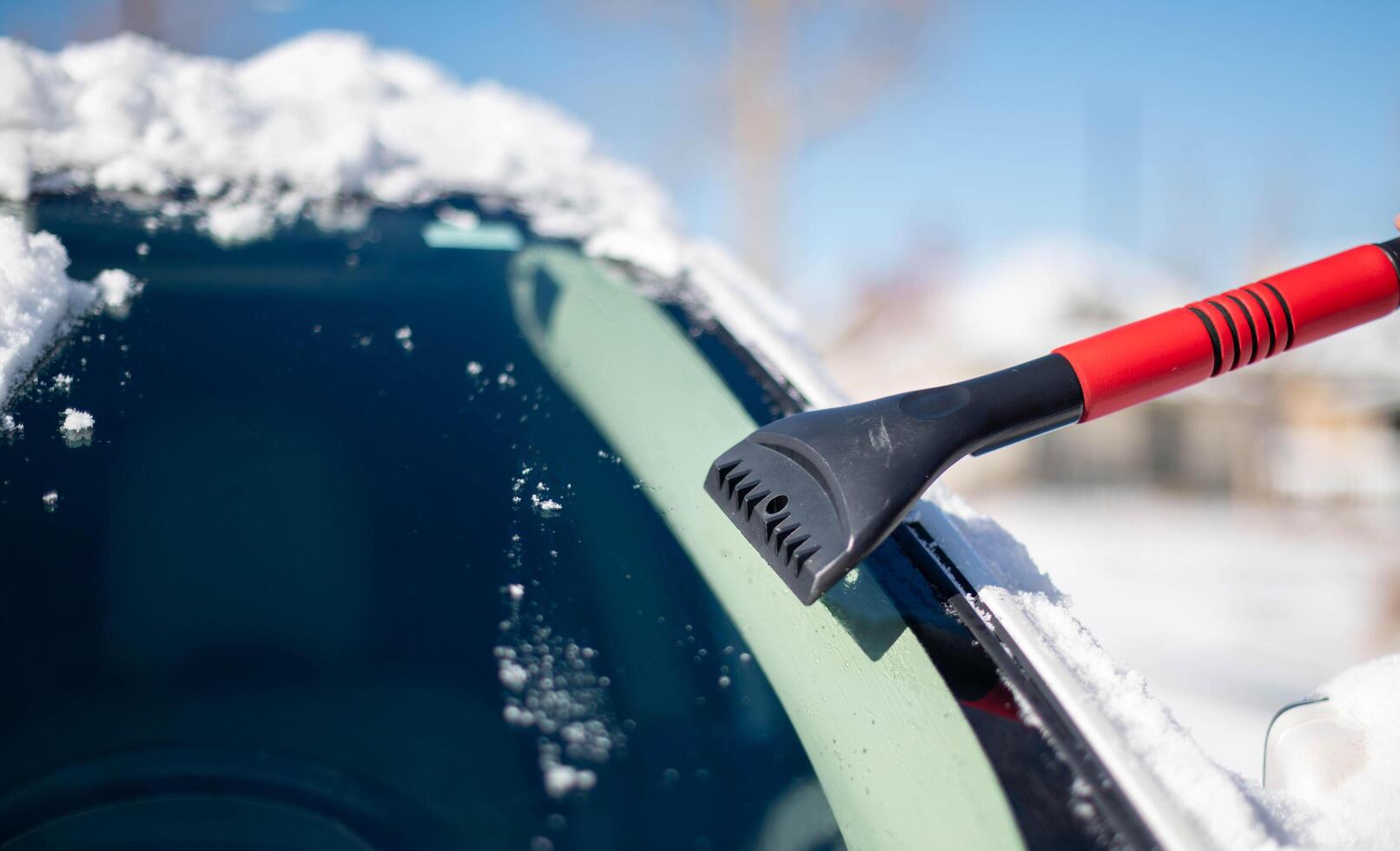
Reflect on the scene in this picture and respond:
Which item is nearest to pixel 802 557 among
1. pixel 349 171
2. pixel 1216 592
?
pixel 349 171

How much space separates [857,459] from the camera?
83 cm

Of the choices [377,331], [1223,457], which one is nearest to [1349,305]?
[377,331]

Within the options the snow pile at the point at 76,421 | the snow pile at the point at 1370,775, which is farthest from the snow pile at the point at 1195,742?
the snow pile at the point at 76,421

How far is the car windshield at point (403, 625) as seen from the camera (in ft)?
2.24

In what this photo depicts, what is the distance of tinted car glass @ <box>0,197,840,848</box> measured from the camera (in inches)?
26.7

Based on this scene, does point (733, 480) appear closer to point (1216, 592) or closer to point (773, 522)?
point (773, 522)

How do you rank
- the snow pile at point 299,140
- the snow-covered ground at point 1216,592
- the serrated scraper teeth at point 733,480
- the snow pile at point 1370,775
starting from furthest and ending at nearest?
the snow-covered ground at point 1216,592
the snow pile at point 299,140
the serrated scraper teeth at point 733,480
the snow pile at point 1370,775

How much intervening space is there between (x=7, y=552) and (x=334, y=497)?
0.83ft

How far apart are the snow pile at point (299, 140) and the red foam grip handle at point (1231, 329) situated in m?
0.67

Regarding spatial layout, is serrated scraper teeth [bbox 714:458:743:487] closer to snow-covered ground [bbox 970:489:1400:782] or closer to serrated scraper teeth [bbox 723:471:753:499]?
serrated scraper teeth [bbox 723:471:753:499]

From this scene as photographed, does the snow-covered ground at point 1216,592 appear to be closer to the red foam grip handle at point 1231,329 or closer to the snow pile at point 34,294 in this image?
the red foam grip handle at point 1231,329

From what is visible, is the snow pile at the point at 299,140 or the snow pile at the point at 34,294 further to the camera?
the snow pile at the point at 299,140

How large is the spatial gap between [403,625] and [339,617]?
60 mm

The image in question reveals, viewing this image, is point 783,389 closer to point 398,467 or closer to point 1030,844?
point 398,467
